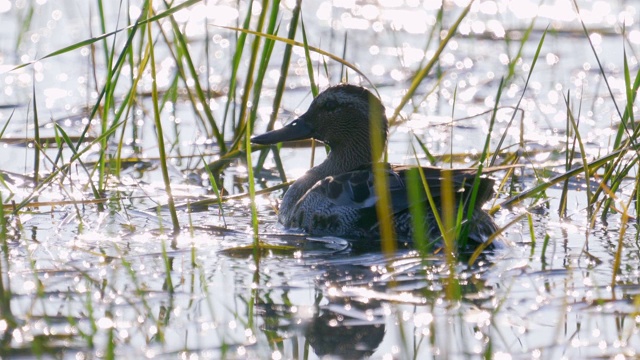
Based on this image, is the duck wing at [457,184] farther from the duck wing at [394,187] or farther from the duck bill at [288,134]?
the duck bill at [288,134]

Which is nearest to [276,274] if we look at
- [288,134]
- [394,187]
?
[394,187]

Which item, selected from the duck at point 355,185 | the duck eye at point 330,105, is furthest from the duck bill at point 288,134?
the duck eye at point 330,105

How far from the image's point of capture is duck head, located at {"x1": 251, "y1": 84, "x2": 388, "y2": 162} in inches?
276

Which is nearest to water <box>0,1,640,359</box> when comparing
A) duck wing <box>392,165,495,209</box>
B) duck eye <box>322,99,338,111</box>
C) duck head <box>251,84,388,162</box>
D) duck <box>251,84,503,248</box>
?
duck <box>251,84,503,248</box>

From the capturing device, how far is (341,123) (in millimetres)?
7176

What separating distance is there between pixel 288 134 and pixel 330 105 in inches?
12.3

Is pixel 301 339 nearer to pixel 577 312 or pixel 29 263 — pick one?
pixel 577 312

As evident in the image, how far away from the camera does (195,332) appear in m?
4.29

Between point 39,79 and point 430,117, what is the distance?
3327 millimetres

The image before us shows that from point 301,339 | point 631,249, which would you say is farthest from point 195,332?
point 631,249

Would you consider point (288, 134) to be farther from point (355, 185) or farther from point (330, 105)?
point (355, 185)

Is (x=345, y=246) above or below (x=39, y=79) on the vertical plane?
below

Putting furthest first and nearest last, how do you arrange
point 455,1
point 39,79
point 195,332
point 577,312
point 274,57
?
point 455,1 → point 274,57 → point 39,79 → point 577,312 → point 195,332

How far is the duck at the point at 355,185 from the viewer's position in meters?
5.81
